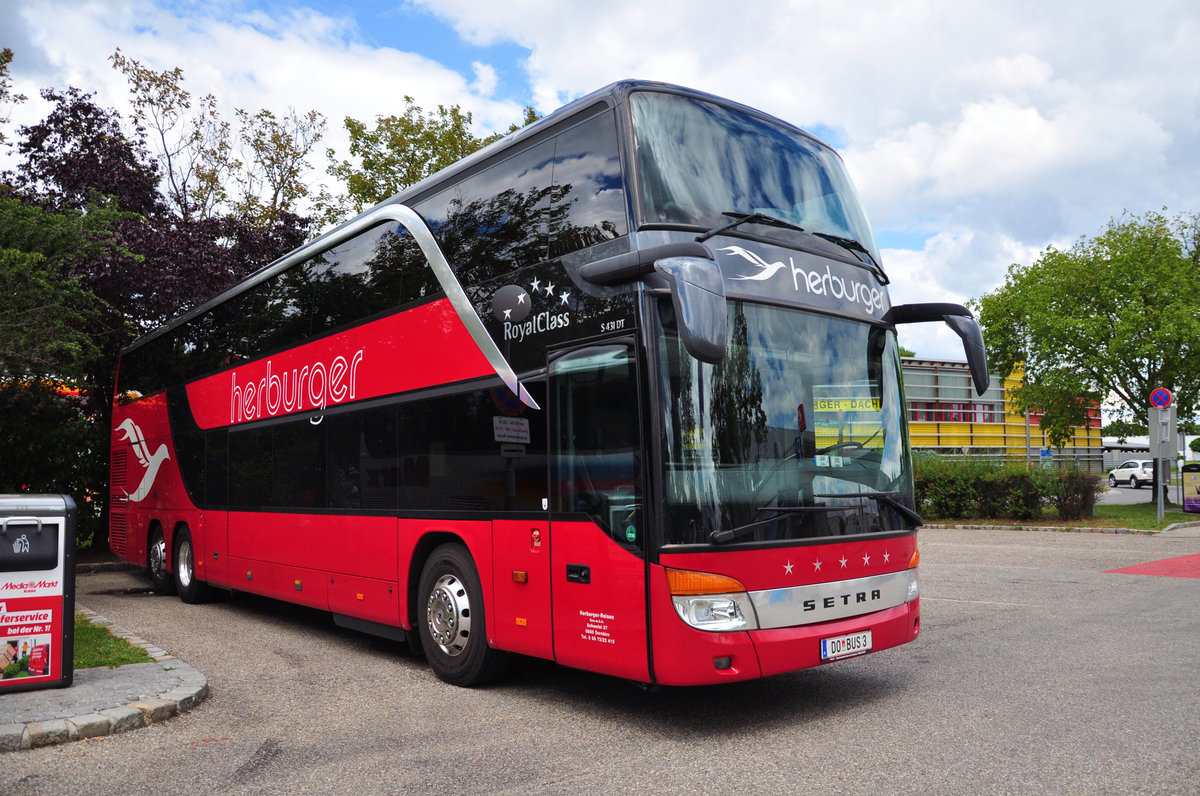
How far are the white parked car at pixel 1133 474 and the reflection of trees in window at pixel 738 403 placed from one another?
2154 inches

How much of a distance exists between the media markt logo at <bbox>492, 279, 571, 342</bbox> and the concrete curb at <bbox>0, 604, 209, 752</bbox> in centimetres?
342

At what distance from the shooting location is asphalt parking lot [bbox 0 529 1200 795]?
189 inches

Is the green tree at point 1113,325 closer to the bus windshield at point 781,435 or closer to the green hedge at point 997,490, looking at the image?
the green hedge at point 997,490

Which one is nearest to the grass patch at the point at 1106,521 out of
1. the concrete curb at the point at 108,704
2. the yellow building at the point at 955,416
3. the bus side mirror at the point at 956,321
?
the bus side mirror at the point at 956,321

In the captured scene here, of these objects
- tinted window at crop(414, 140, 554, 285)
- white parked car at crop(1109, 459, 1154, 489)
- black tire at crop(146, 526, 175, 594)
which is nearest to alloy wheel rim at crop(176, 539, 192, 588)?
black tire at crop(146, 526, 175, 594)

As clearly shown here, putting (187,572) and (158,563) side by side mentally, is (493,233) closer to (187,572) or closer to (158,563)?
(187,572)

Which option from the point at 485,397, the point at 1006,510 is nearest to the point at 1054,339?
the point at 1006,510

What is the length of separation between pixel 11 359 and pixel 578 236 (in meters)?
8.59

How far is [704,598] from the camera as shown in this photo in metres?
5.45

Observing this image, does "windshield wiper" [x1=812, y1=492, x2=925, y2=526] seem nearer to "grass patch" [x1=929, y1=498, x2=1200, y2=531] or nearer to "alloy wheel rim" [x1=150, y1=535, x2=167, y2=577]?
"alloy wheel rim" [x1=150, y1=535, x2=167, y2=577]

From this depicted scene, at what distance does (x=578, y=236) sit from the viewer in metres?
6.43

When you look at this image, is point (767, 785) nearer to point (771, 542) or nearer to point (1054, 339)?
point (771, 542)

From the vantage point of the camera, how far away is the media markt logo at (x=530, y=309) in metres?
6.47

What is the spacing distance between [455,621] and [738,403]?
9.73 ft
